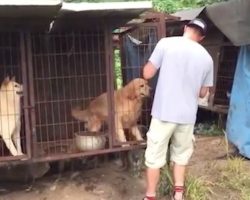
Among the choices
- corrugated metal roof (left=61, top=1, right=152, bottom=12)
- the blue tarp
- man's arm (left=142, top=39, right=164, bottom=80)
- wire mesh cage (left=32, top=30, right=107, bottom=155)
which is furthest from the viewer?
the blue tarp

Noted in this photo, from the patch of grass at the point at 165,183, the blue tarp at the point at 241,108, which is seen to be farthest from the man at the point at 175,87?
the blue tarp at the point at 241,108

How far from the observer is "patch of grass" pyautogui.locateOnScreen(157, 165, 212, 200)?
556 cm

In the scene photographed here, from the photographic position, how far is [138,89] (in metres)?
6.13

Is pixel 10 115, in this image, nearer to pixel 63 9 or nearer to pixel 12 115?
pixel 12 115

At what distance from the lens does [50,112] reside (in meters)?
6.94

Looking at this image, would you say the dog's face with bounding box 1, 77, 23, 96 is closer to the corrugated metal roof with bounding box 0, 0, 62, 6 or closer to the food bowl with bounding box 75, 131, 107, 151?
the food bowl with bounding box 75, 131, 107, 151

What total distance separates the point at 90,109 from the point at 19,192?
1.43 metres

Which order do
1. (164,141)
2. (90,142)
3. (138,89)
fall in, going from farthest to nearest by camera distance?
(138,89), (90,142), (164,141)

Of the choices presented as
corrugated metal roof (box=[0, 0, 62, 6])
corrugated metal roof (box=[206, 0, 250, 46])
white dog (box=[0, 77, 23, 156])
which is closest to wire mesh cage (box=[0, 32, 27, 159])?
white dog (box=[0, 77, 23, 156])

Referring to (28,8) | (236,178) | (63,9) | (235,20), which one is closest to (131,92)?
(63,9)

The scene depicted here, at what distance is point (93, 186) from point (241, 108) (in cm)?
269

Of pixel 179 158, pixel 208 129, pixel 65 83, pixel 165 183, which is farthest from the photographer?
pixel 208 129

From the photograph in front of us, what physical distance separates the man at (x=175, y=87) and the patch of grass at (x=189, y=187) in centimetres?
41

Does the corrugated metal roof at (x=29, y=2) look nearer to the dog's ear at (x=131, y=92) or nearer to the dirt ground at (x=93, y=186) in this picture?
the dog's ear at (x=131, y=92)
